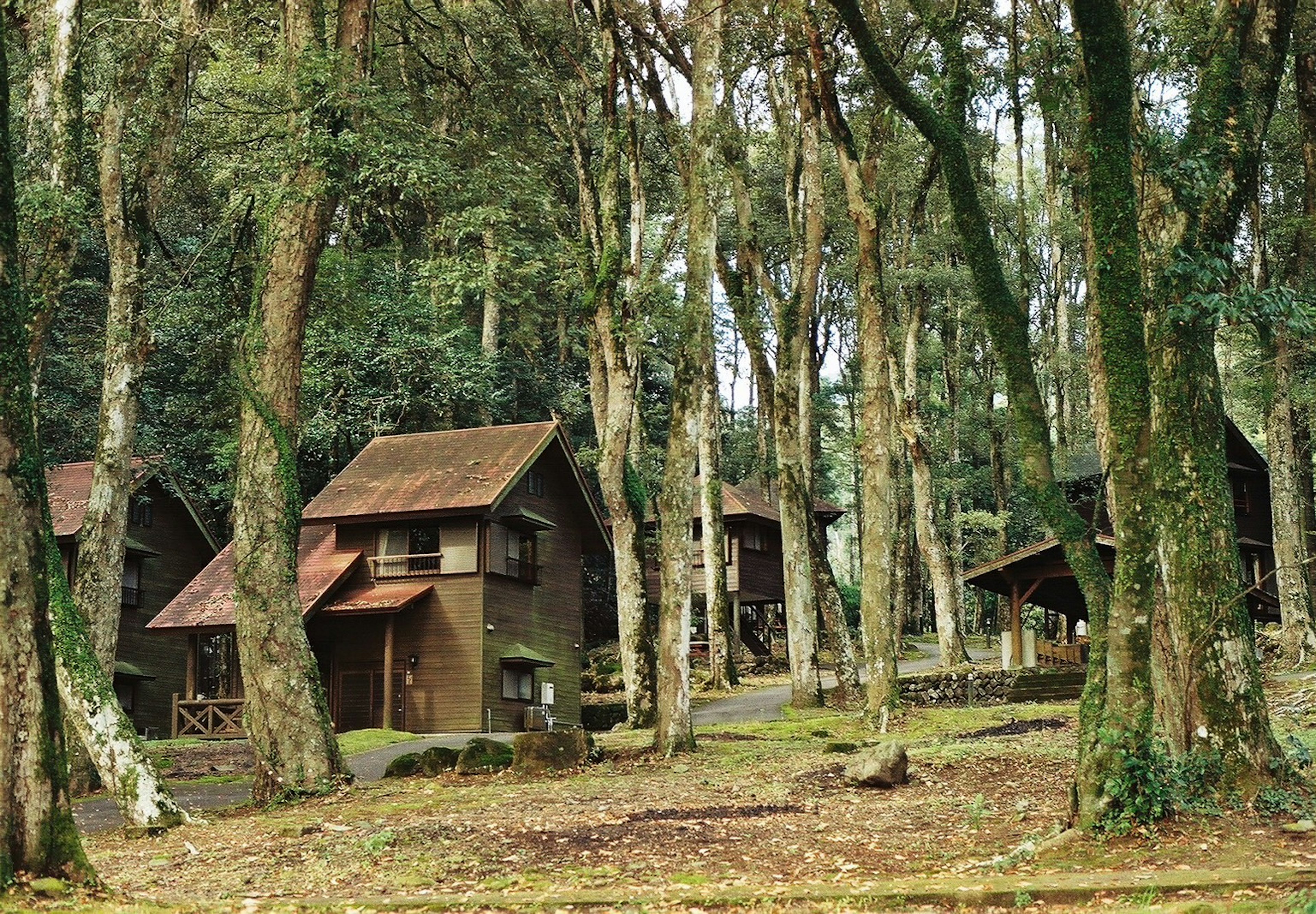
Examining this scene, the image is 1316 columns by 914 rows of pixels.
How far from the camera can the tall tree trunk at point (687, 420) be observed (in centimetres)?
1792

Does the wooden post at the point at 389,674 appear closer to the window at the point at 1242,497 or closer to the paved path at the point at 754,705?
the paved path at the point at 754,705

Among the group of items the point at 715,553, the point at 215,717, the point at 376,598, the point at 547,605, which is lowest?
the point at 215,717

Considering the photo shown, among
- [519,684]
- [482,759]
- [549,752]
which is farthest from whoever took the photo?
[519,684]

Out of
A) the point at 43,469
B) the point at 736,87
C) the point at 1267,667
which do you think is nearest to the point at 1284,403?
the point at 1267,667

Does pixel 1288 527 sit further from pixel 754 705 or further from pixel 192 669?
pixel 192 669

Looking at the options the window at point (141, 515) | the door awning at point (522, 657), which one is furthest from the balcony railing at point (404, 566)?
the window at point (141, 515)

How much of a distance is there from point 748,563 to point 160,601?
20.6 metres

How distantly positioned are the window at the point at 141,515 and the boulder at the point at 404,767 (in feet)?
71.4

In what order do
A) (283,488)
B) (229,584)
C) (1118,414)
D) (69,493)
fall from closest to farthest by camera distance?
1. (1118,414)
2. (283,488)
3. (229,584)
4. (69,493)

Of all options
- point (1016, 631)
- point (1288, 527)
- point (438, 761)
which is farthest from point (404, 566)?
point (1288, 527)

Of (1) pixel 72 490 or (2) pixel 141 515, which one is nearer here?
(1) pixel 72 490

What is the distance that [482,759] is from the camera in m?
17.7

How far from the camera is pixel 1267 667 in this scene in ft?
93.0

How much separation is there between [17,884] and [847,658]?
68.5 feet
